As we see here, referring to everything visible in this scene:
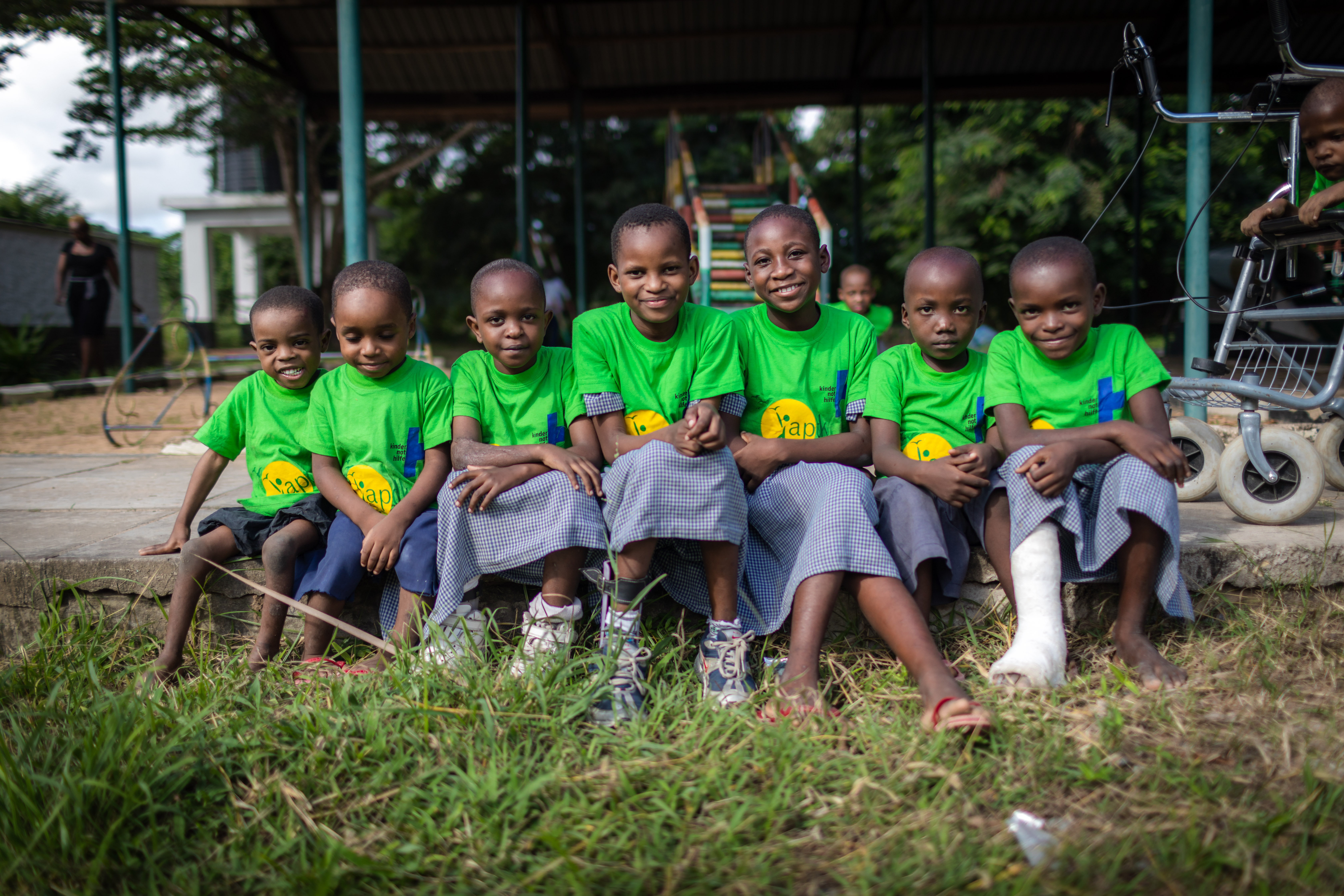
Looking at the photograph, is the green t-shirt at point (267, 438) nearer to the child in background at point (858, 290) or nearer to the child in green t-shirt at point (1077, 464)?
the child in green t-shirt at point (1077, 464)

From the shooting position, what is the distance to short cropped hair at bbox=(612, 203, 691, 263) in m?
2.35

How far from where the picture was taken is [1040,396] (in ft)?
7.79

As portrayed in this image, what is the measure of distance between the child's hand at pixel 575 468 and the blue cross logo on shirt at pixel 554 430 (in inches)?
6.6

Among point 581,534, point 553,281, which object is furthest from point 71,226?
point 581,534

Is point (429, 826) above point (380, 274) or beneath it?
beneath

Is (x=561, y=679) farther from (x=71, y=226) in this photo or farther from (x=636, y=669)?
(x=71, y=226)

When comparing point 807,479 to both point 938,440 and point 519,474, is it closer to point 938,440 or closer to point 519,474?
point 938,440

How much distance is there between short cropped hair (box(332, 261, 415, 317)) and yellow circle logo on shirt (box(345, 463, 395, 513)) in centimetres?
44

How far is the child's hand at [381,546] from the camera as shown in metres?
→ 2.23

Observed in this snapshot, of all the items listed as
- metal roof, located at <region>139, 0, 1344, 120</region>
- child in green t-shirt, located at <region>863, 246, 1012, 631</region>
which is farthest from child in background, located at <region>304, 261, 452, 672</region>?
metal roof, located at <region>139, 0, 1344, 120</region>

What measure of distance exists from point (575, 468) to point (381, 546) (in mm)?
516

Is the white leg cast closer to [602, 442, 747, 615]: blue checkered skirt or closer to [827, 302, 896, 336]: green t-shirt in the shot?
[602, 442, 747, 615]: blue checkered skirt

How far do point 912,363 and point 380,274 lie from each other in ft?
4.80

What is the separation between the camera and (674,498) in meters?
2.05
